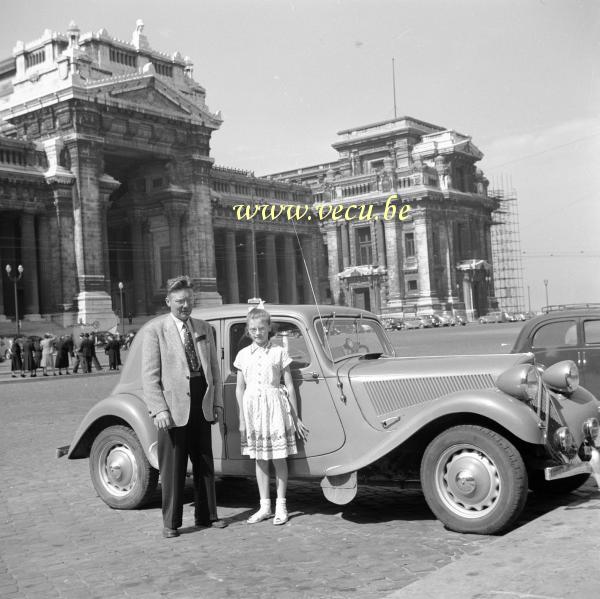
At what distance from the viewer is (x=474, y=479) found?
5.49 metres

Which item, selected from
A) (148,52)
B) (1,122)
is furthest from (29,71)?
(148,52)

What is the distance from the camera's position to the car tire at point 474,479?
211 inches

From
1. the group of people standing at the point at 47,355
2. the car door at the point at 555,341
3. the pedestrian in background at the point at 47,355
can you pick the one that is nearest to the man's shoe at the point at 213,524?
the car door at the point at 555,341

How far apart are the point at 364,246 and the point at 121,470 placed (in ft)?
227

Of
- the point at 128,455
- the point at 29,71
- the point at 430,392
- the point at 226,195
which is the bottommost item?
the point at 128,455

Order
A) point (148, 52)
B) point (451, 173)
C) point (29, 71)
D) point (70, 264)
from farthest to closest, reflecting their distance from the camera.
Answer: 1. point (451, 173)
2. point (148, 52)
3. point (29, 71)
4. point (70, 264)

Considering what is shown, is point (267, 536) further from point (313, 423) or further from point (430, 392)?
point (430, 392)

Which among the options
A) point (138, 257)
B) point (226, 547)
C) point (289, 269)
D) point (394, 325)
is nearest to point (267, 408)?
point (226, 547)

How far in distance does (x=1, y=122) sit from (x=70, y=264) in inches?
381

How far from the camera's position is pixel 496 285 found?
89125mm

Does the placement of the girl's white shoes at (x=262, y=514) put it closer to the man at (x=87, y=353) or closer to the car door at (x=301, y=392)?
the car door at (x=301, y=392)

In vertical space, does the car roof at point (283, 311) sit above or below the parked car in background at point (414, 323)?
above

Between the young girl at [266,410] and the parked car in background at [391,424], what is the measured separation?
172mm

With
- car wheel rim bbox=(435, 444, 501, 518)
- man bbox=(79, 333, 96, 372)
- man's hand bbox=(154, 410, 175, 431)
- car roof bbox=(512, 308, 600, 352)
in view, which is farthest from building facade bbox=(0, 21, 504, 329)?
car wheel rim bbox=(435, 444, 501, 518)
